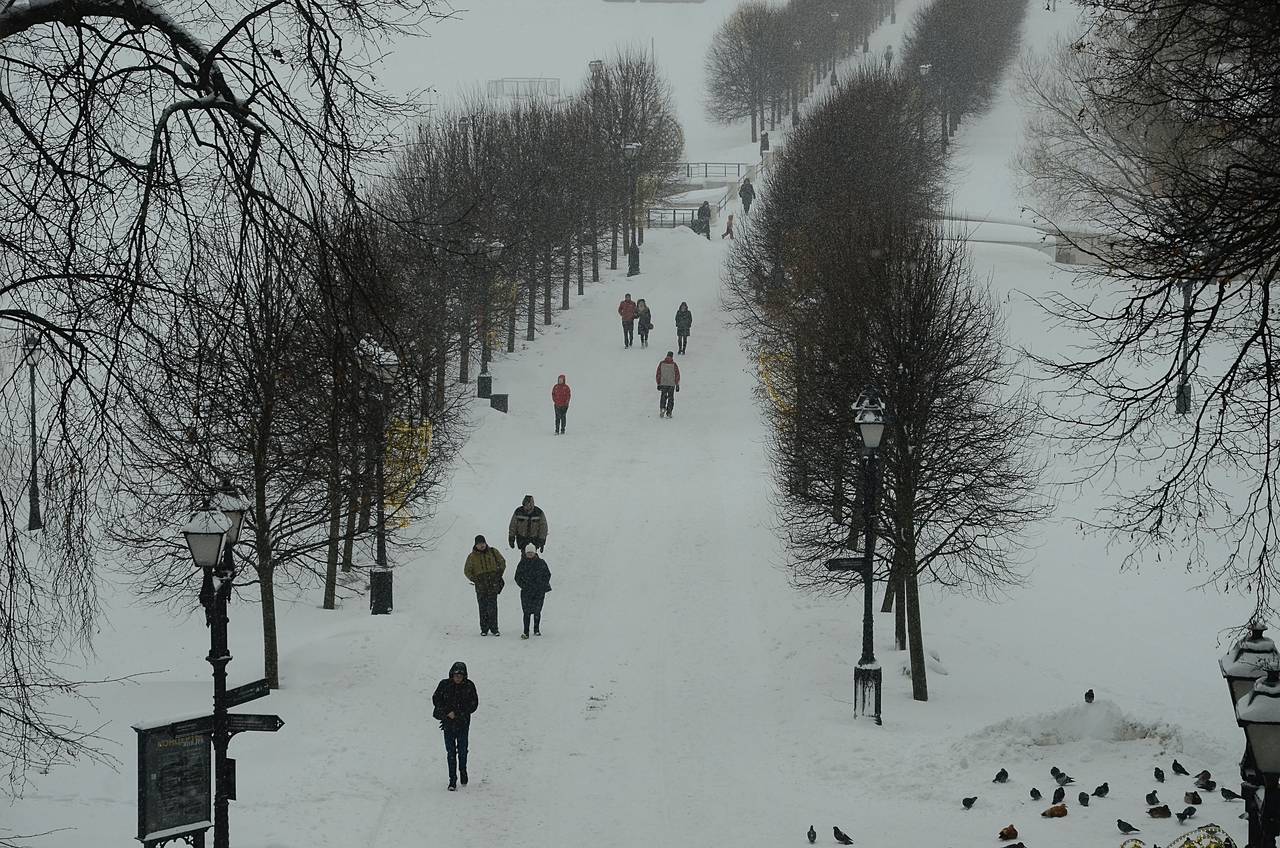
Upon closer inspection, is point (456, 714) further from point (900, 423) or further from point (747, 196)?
point (747, 196)

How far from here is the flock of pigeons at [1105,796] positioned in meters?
12.1

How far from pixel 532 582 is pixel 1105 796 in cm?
911

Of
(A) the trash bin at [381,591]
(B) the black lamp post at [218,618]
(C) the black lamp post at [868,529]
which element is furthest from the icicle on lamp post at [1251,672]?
(A) the trash bin at [381,591]

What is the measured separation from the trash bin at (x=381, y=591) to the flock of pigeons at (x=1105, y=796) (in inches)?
367

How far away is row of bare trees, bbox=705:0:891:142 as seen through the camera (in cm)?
9131

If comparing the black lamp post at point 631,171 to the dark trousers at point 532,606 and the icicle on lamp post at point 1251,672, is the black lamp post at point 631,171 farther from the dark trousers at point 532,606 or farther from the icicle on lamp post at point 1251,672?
the icicle on lamp post at point 1251,672

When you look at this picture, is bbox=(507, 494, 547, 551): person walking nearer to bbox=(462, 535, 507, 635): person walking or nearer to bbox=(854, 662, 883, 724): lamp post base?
bbox=(462, 535, 507, 635): person walking

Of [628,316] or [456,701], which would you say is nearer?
[456,701]

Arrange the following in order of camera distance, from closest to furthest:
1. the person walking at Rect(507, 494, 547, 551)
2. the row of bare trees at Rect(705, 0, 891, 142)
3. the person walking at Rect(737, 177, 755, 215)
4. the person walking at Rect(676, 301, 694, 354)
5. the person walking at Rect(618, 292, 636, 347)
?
the person walking at Rect(507, 494, 547, 551)
the person walking at Rect(676, 301, 694, 354)
the person walking at Rect(618, 292, 636, 347)
the person walking at Rect(737, 177, 755, 215)
the row of bare trees at Rect(705, 0, 891, 142)

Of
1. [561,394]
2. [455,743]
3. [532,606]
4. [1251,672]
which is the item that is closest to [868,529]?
[532,606]

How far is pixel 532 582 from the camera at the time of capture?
19.5 m

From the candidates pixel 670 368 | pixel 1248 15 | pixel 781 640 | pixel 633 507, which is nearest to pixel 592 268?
pixel 670 368

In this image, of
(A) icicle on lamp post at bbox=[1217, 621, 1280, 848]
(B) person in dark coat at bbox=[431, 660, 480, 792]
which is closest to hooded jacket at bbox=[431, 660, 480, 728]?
(B) person in dark coat at bbox=[431, 660, 480, 792]

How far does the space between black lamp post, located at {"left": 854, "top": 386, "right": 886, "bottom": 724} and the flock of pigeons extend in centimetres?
305
